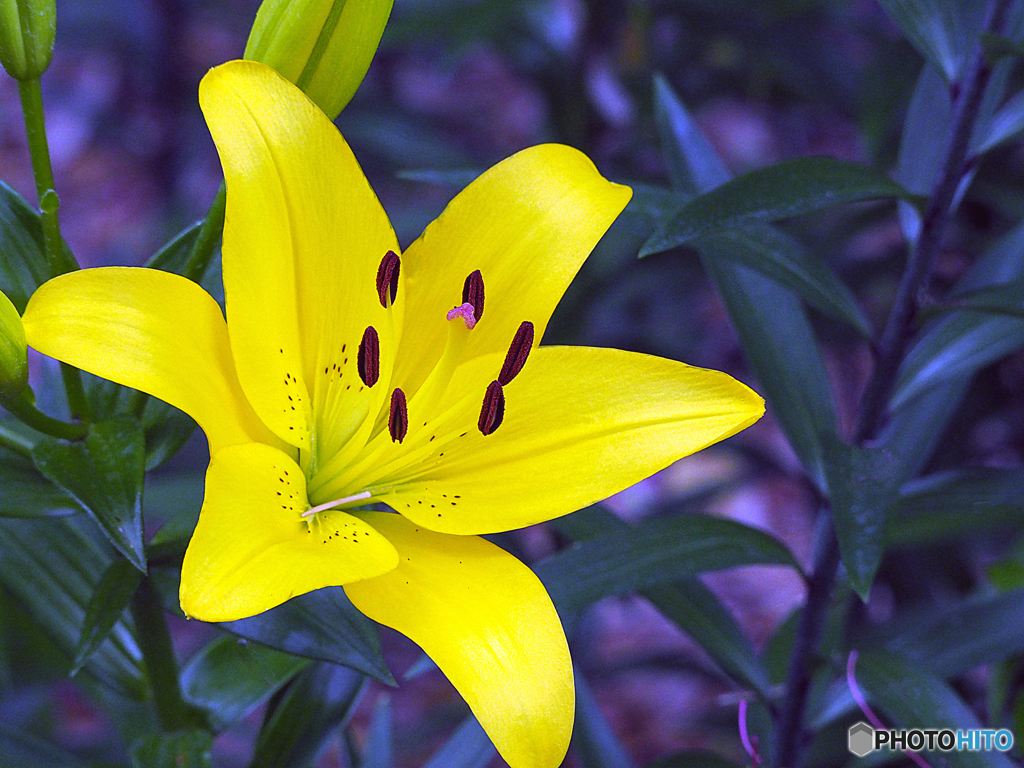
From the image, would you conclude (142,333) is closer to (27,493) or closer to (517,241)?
(27,493)

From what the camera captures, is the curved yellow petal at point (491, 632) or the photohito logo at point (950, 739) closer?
the curved yellow petal at point (491, 632)

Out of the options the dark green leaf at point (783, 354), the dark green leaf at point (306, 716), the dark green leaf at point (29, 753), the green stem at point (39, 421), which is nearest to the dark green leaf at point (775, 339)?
the dark green leaf at point (783, 354)

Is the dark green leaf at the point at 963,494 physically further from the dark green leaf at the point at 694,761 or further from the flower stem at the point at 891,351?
the dark green leaf at the point at 694,761

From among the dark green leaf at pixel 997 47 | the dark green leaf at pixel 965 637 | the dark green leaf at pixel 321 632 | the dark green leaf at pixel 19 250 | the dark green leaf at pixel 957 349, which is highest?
the dark green leaf at pixel 19 250

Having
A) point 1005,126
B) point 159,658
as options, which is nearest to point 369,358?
Result: point 159,658

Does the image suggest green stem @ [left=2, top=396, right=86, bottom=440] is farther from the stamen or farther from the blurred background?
the blurred background

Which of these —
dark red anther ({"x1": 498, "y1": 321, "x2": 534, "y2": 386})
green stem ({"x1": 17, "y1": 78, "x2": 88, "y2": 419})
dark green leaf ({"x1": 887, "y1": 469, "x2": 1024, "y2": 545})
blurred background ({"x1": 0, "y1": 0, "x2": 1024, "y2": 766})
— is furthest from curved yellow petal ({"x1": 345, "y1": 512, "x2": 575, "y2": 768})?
dark green leaf ({"x1": 887, "y1": 469, "x2": 1024, "y2": 545})

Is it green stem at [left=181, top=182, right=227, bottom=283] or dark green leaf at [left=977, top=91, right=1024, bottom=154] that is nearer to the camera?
green stem at [left=181, top=182, right=227, bottom=283]
